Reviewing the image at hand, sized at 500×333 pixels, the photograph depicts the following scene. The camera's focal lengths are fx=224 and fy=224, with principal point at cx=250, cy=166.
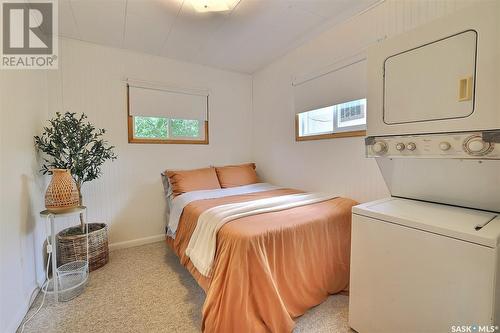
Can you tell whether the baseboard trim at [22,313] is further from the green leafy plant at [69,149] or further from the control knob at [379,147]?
the control knob at [379,147]

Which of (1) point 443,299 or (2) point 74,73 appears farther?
(2) point 74,73

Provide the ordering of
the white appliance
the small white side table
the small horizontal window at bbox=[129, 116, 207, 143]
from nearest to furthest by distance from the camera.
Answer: the white appliance, the small white side table, the small horizontal window at bbox=[129, 116, 207, 143]

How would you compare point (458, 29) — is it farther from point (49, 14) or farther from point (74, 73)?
point (74, 73)

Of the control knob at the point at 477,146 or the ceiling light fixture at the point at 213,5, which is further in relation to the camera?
the ceiling light fixture at the point at 213,5

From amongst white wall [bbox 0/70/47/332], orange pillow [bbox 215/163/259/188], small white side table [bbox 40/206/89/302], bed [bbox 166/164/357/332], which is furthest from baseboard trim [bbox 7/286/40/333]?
orange pillow [bbox 215/163/259/188]

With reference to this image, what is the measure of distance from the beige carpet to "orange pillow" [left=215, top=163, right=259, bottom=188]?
1238 mm

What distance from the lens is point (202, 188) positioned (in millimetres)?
2816

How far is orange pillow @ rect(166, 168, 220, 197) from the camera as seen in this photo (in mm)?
2687

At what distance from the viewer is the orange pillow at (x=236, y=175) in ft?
10.1

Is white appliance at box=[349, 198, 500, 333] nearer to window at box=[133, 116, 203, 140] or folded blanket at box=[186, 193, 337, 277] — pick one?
folded blanket at box=[186, 193, 337, 277]

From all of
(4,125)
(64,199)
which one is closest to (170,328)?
(64,199)

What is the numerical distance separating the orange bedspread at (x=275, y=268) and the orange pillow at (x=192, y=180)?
827 millimetres

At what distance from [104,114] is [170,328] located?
235 cm
